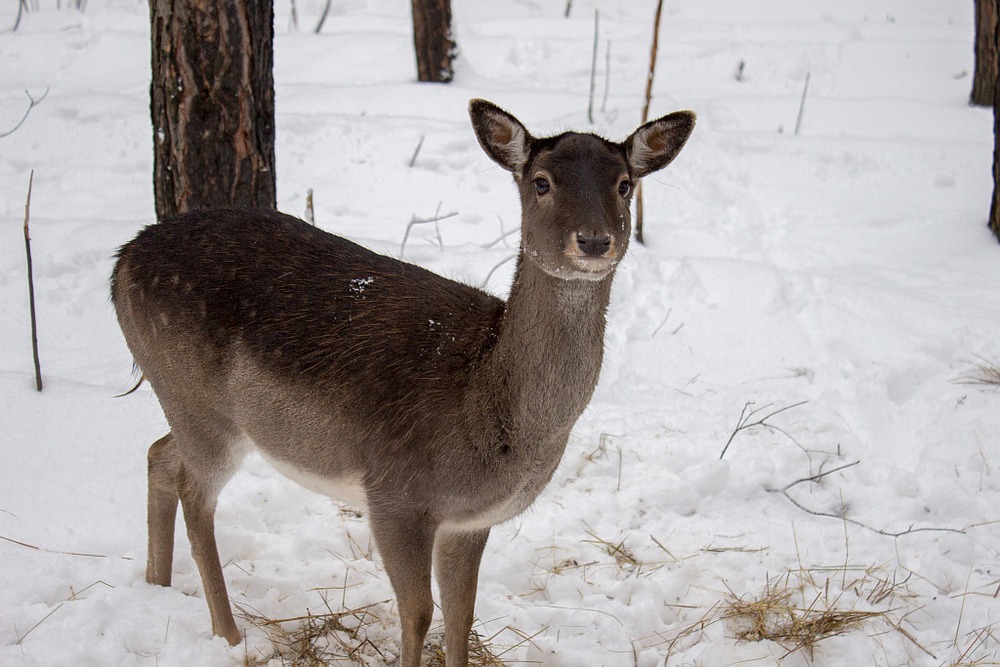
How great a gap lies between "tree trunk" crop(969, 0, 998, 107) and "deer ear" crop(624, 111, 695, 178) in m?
6.60

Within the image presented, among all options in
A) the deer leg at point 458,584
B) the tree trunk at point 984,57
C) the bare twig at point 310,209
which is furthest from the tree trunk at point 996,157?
the deer leg at point 458,584

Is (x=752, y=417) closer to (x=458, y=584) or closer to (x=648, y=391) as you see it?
(x=648, y=391)

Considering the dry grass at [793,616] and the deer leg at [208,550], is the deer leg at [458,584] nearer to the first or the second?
the deer leg at [208,550]

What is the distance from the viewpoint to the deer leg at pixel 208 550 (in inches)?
151

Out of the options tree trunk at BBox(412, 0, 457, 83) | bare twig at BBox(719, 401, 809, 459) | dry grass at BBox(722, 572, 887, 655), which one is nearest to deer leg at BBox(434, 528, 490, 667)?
dry grass at BBox(722, 572, 887, 655)

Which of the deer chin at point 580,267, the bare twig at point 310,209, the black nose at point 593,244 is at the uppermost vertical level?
the black nose at point 593,244

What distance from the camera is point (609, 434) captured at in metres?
5.14

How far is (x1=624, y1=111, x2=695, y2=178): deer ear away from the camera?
11.2 ft

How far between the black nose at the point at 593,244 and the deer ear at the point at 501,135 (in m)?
0.56

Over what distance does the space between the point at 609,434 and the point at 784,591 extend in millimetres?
1368

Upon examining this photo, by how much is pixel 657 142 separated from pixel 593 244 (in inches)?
27.3

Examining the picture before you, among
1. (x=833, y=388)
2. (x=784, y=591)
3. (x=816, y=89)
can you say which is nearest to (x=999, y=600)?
(x=784, y=591)

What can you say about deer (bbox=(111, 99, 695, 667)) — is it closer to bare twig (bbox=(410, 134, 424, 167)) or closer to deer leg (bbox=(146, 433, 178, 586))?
deer leg (bbox=(146, 433, 178, 586))

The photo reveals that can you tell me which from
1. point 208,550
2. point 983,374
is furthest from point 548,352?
point 983,374
